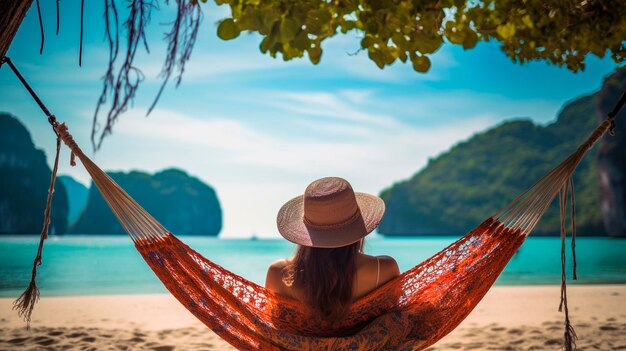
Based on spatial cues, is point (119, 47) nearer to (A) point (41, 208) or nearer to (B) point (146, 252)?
(B) point (146, 252)

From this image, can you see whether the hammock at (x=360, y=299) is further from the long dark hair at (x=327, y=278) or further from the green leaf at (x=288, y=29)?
the green leaf at (x=288, y=29)

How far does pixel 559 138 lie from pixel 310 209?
52.4 m

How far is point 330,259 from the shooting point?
174 cm

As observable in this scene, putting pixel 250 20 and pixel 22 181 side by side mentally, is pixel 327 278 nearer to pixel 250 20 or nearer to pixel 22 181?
pixel 250 20

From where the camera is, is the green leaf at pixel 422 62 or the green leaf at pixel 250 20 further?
the green leaf at pixel 422 62

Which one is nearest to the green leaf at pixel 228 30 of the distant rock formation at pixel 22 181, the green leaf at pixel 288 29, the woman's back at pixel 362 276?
the green leaf at pixel 288 29

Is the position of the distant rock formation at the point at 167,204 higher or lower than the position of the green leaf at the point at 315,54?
lower

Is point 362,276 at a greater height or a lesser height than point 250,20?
lesser

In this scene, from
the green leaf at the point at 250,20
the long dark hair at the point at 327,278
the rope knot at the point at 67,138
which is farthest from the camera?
the rope knot at the point at 67,138

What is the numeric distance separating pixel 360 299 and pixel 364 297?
2cm

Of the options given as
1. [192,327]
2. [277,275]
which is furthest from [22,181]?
[277,275]

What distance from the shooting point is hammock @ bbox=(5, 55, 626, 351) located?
1747 millimetres

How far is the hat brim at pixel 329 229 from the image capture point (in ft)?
5.71

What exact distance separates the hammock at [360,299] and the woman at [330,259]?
0.04 meters
